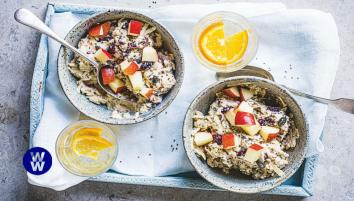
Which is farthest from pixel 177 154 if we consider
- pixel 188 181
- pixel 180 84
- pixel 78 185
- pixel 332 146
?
pixel 332 146

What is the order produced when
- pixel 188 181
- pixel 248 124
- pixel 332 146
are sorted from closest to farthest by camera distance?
pixel 248 124 < pixel 188 181 < pixel 332 146

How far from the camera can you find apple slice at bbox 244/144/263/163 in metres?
1.62

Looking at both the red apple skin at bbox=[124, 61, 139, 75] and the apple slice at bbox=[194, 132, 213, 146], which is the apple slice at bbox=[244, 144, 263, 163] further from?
the red apple skin at bbox=[124, 61, 139, 75]

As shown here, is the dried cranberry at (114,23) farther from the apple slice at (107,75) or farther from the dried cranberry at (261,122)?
the dried cranberry at (261,122)

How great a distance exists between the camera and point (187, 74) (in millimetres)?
1808

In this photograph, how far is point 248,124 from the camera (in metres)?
1.63

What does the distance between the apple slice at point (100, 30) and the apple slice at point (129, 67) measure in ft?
0.45


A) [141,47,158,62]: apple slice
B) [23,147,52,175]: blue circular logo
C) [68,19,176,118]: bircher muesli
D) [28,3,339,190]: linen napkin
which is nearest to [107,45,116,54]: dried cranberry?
[68,19,176,118]: bircher muesli

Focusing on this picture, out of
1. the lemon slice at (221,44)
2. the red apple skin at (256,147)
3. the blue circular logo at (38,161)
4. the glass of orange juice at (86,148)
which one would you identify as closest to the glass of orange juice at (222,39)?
the lemon slice at (221,44)

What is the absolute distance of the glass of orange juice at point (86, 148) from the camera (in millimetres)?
1769

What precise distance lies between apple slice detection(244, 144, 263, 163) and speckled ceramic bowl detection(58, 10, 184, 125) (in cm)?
30

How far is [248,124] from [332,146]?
466 mm

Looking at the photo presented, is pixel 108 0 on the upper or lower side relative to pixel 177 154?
upper

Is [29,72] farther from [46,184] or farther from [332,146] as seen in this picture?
[332,146]
